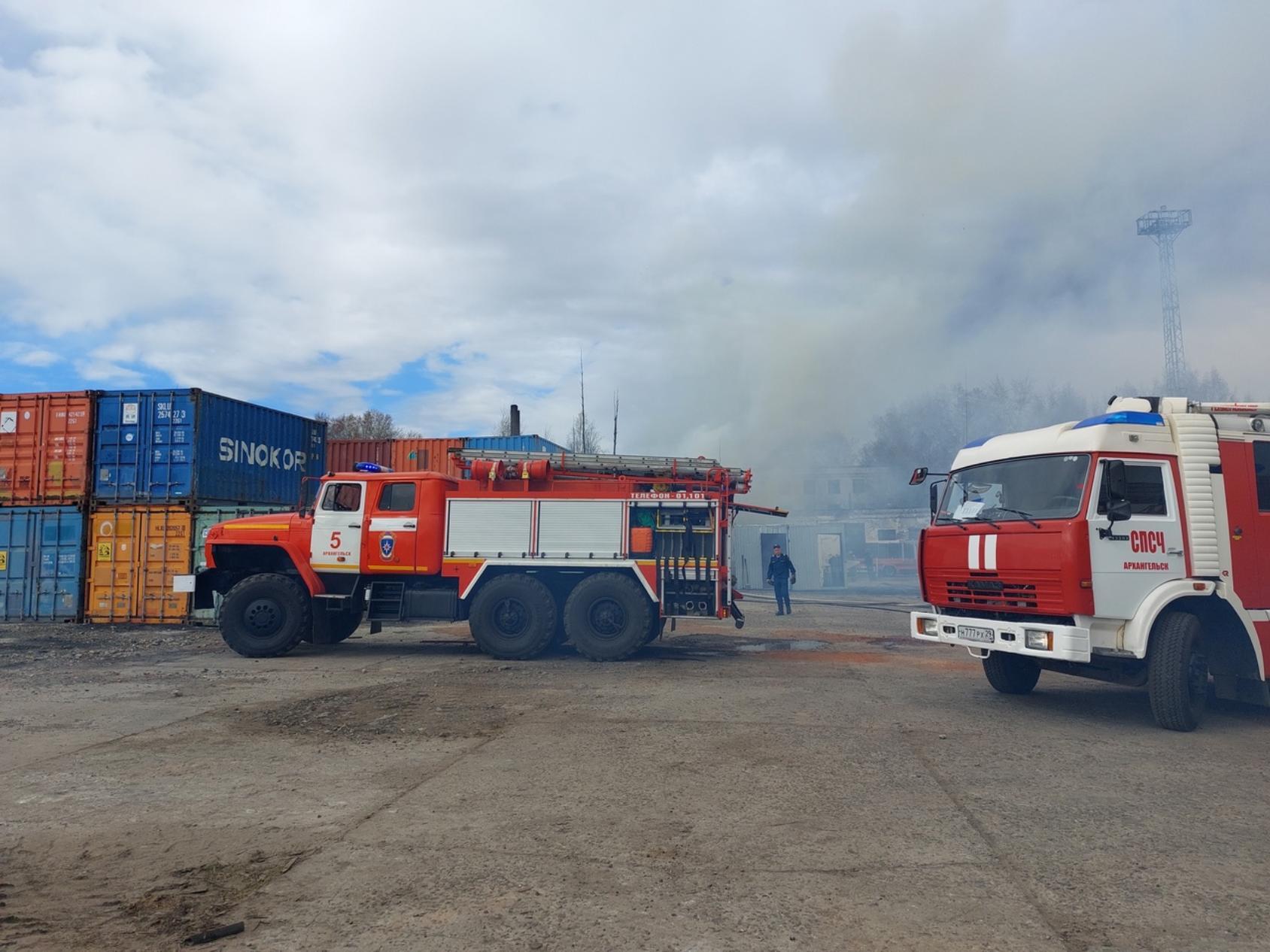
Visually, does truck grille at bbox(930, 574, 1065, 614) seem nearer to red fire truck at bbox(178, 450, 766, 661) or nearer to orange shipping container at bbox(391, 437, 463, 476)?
red fire truck at bbox(178, 450, 766, 661)

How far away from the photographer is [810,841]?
4.06 meters

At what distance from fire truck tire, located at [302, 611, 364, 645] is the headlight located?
8406 millimetres

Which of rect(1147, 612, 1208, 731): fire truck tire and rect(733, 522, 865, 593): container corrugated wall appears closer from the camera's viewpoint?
rect(1147, 612, 1208, 731): fire truck tire

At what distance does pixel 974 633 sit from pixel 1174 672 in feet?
4.80

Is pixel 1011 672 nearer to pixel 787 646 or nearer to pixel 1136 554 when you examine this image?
pixel 1136 554

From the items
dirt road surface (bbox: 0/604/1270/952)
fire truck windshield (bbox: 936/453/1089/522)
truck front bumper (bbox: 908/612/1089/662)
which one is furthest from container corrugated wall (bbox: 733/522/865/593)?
truck front bumper (bbox: 908/612/1089/662)

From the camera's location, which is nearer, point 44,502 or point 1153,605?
point 1153,605

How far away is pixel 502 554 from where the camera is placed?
433 inches

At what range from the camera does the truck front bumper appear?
643cm

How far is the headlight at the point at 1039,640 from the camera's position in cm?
656

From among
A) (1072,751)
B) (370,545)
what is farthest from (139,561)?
(1072,751)

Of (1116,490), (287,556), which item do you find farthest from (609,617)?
(1116,490)

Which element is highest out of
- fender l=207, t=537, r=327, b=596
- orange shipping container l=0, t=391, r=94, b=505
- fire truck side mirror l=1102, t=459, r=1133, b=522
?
orange shipping container l=0, t=391, r=94, b=505

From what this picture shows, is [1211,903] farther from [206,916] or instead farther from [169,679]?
[169,679]
